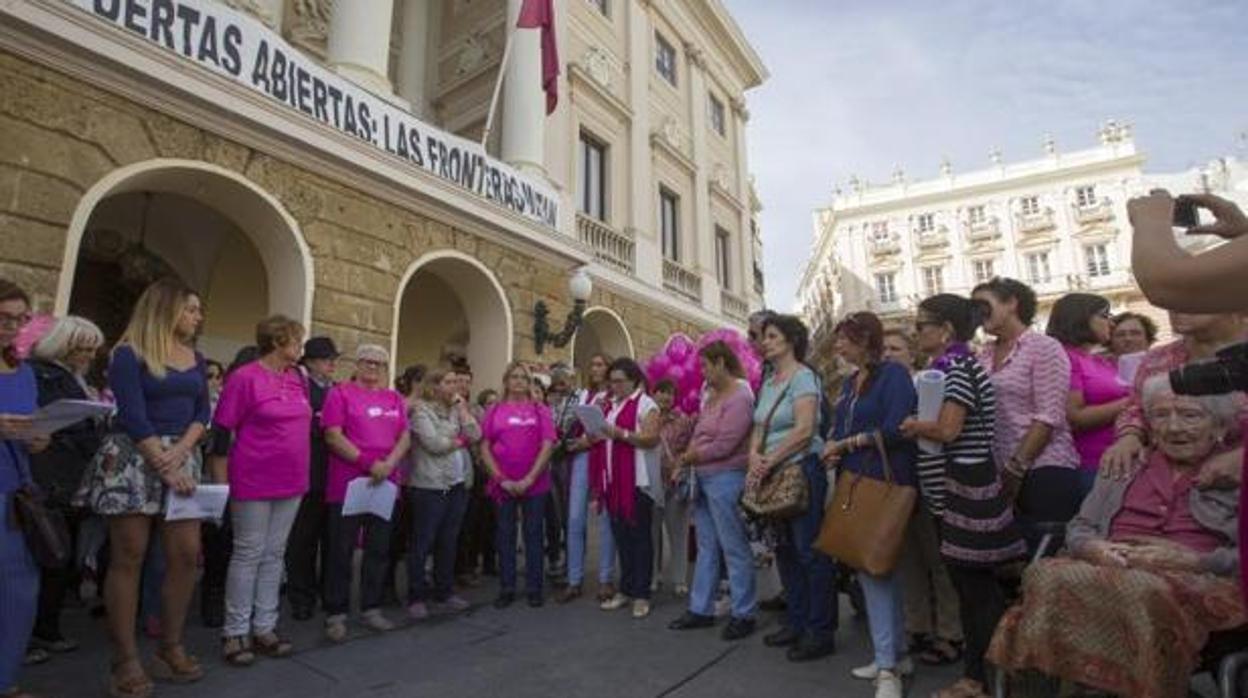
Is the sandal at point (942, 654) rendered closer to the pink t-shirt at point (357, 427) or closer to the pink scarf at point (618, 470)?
the pink scarf at point (618, 470)

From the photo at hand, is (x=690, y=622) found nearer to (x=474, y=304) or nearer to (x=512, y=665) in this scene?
(x=512, y=665)

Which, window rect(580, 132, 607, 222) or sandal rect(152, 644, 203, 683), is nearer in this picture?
sandal rect(152, 644, 203, 683)

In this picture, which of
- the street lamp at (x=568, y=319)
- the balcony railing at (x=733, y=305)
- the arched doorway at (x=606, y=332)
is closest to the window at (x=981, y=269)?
the balcony railing at (x=733, y=305)

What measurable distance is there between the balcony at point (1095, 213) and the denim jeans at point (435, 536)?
148 feet

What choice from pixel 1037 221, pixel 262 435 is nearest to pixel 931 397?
pixel 262 435

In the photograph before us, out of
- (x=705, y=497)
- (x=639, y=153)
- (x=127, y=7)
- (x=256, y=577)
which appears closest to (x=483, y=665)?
(x=256, y=577)

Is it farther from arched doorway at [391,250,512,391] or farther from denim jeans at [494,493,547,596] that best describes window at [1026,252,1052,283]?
denim jeans at [494,493,547,596]

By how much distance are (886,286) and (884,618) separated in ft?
151

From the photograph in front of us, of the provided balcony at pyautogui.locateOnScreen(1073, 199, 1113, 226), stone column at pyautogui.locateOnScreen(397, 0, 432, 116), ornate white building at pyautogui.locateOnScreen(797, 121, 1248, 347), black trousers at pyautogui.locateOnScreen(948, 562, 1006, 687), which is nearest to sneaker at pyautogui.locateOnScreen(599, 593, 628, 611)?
black trousers at pyautogui.locateOnScreen(948, 562, 1006, 687)

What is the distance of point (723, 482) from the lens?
161 inches

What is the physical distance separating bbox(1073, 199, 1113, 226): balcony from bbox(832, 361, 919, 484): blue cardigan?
44.4m

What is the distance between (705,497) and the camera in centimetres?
430

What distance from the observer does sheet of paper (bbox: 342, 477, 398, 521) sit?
413 cm

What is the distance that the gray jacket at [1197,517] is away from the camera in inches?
86.3
